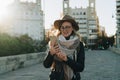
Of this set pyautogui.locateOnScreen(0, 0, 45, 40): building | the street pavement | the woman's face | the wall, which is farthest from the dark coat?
pyautogui.locateOnScreen(0, 0, 45, 40): building

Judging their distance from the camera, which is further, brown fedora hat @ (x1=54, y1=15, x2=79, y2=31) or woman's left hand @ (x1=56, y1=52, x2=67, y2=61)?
brown fedora hat @ (x1=54, y1=15, x2=79, y2=31)

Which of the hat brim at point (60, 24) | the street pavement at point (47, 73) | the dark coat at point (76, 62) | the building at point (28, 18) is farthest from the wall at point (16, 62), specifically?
the building at point (28, 18)

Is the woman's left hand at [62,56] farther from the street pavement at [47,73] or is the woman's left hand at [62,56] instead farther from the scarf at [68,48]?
the street pavement at [47,73]

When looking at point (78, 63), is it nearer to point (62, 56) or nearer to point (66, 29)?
point (62, 56)

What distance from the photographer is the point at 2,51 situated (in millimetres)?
23000

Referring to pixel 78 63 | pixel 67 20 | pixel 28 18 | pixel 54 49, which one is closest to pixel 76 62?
pixel 78 63

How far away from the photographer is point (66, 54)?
3.97 metres

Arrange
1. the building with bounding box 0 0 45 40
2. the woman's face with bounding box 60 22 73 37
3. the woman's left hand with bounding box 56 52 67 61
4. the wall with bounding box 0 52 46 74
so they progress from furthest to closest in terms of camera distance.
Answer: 1. the building with bounding box 0 0 45 40
2. the wall with bounding box 0 52 46 74
3. the woman's face with bounding box 60 22 73 37
4. the woman's left hand with bounding box 56 52 67 61

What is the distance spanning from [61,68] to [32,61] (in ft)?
68.5

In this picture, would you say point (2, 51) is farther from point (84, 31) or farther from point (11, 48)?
point (84, 31)

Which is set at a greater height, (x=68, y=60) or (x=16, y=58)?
(x=68, y=60)

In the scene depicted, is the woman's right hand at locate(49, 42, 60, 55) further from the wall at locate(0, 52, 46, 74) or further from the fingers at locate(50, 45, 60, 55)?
the wall at locate(0, 52, 46, 74)

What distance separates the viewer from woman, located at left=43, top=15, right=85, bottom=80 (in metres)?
3.94

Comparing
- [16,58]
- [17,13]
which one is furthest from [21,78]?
[17,13]
